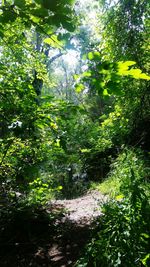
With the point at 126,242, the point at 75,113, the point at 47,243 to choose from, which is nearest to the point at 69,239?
the point at 47,243

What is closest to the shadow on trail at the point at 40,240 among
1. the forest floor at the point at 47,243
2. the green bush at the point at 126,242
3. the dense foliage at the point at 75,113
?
the forest floor at the point at 47,243

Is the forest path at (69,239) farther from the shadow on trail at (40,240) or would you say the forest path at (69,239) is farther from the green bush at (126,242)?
the green bush at (126,242)

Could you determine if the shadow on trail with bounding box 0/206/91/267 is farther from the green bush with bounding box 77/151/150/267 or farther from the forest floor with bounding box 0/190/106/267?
the green bush with bounding box 77/151/150/267

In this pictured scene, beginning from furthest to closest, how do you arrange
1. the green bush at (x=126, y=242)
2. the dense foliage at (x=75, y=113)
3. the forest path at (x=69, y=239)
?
the forest path at (x=69, y=239) < the green bush at (x=126, y=242) < the dense foliage at (x=75, y=113)

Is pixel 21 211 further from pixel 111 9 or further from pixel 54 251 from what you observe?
pixel 111 9

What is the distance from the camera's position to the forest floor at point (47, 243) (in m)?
3.60

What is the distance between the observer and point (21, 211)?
452cm

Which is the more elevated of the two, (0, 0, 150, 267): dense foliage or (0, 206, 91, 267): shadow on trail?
(0, 0, 150, 267): dense foliage

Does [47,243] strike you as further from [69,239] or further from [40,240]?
[69,239]

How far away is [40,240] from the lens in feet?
13.9

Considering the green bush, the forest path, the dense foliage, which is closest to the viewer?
the dense foliage

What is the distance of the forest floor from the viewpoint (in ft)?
11.8

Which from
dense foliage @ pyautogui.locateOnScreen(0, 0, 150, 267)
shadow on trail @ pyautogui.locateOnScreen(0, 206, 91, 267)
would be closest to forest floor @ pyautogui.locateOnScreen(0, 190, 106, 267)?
shadow on trail @ pyautogui.locateOnScreen(0, 206, 91, 267)

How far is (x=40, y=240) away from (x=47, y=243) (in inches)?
5.7
